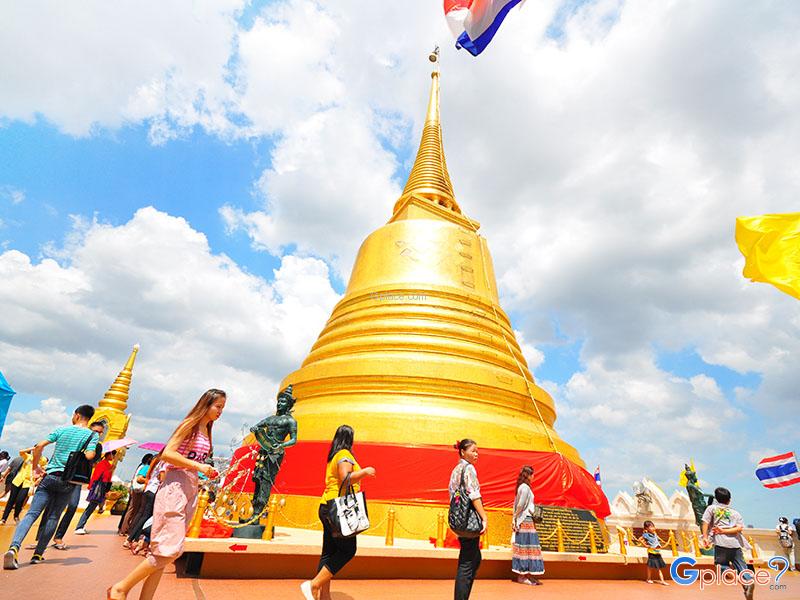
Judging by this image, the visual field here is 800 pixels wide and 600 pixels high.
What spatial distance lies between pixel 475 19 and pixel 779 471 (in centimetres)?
1357

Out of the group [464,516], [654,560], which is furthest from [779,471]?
[464,516]

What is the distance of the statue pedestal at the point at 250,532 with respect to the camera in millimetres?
5715

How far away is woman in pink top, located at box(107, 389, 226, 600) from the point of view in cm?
288

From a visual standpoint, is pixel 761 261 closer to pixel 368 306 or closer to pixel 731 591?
pixel 731 591

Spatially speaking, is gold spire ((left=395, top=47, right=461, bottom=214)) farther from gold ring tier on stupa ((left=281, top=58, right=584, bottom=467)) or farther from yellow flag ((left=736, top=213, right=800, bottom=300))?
yellow flag ((left=736, top=213, right=800, bottom=300))

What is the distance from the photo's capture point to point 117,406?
84.6ft

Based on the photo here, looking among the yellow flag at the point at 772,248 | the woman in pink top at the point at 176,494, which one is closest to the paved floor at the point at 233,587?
the woman in pink top at the point at 176,494

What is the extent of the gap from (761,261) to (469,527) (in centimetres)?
465

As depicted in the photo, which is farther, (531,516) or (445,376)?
(445,376)

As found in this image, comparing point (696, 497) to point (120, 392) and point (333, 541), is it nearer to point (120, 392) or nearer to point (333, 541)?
point (333, 541)

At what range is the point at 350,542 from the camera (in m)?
3.61

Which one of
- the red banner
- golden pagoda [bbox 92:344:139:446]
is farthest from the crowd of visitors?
golden pagoda [bbox 92:344:139:446]

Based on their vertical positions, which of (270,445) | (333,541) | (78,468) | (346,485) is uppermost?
(270,445)

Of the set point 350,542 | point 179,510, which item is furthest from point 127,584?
point 350,542
